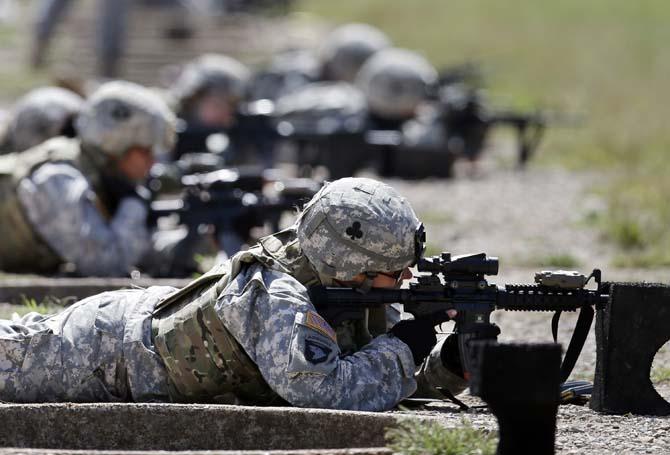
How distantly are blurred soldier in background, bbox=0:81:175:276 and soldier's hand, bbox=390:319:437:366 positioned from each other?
172 inches

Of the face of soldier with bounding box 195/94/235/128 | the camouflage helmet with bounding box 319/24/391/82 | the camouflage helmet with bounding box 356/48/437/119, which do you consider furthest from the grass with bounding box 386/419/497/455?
the camouflage helmet with bounding box 319/24/391/82

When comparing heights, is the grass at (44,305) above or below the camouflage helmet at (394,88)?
below

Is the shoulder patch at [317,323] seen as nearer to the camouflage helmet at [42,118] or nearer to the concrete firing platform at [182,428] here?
the concrete firing platform at [182,428]

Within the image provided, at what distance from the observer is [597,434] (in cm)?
548

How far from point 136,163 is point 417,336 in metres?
4.69

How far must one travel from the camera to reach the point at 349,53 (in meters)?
23.2

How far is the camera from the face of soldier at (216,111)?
15312 millimetres

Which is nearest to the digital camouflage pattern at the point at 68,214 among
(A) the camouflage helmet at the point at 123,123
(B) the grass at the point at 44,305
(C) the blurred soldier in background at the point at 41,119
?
(A) the camouflage helmet at the point at 123,123

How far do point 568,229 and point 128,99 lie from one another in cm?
557

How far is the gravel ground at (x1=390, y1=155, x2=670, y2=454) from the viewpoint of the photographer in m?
5.50

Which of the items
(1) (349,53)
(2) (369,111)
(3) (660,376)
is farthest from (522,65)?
(3) (660,376)

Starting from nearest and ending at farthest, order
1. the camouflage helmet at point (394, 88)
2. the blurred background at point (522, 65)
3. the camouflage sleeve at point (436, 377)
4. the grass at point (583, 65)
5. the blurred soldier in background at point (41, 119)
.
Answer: the camouflage sleeve at point (436, 377)
the blurred soldier in background at point (41, 119)
the blurred background at point (522, 65)
the grass at point (583, 65)
the camouflage helmet at point (394, 88)

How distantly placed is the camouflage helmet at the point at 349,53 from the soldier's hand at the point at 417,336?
17.7m

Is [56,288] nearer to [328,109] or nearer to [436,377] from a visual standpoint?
[436,377]
